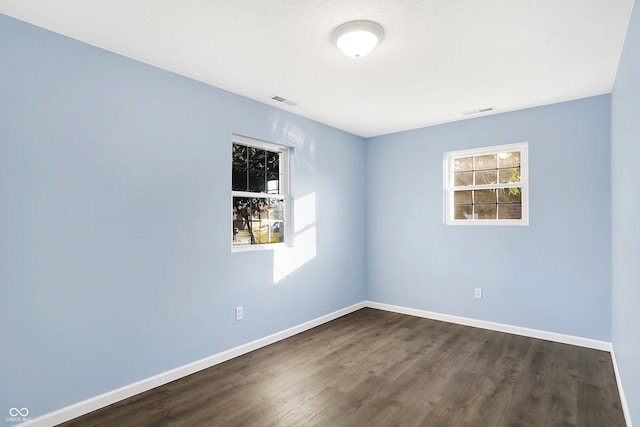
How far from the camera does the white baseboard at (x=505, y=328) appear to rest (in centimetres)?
351

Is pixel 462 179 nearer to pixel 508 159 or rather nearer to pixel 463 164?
pixel 463 164

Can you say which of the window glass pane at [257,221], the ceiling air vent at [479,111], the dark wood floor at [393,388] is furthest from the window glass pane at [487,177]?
the window glass pane at [257,221]

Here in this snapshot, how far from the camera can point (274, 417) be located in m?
2.32

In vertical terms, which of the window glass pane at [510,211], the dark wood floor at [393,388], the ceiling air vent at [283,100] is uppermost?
the ceiling air vent at [283,100]

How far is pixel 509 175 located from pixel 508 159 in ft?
0.64

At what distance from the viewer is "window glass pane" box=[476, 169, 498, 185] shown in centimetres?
422

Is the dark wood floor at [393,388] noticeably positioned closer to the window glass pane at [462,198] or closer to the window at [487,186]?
the window at [487,186]

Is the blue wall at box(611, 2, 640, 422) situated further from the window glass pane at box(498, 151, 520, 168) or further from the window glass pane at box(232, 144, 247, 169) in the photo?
the window glass pane at box(232, 144, 247, 169)

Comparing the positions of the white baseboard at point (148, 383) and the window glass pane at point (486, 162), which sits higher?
the window glass pane at point (486, 162)

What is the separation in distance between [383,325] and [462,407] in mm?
1896

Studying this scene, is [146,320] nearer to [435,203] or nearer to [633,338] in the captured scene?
[633,338]

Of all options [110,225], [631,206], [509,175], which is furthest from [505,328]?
[110,225]

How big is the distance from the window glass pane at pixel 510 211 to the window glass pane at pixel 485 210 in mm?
68

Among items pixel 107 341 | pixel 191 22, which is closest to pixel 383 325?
pixel 107 341
